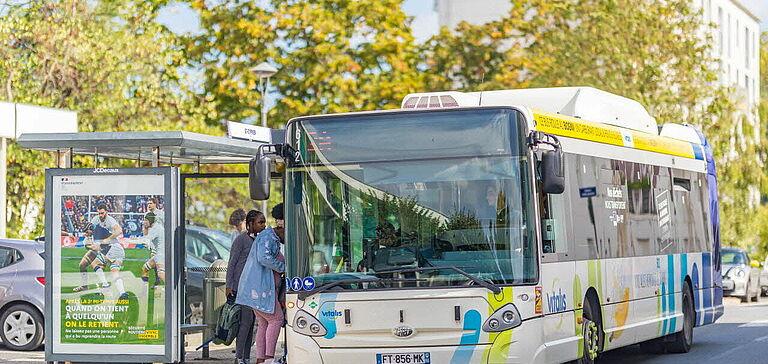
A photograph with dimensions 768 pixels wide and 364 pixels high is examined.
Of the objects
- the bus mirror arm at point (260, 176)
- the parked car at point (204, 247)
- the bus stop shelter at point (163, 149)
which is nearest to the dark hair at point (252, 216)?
the bus stop shelter at point (163, 149)

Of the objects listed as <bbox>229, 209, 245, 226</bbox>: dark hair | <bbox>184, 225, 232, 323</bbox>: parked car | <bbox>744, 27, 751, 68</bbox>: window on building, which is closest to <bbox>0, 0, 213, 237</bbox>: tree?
<bbox>184, 225, 232, 323</bbox>: parked car

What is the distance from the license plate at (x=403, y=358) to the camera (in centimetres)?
1336

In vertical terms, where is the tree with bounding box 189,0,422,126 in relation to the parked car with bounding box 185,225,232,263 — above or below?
above

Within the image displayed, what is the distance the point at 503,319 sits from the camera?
13344mm

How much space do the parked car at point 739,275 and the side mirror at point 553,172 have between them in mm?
24644

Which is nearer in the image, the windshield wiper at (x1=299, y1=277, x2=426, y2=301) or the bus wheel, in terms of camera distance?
the windshield wiper at (x1=299, y1=277, x2=426, y2=301)

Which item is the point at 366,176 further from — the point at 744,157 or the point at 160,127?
the point at 744,157

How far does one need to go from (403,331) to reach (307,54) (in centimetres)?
3139

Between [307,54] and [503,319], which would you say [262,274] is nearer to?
[503,319]

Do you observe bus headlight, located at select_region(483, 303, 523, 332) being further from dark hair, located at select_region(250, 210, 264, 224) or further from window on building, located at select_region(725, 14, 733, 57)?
window on building, located at select_region(725, 14, 733, 57)

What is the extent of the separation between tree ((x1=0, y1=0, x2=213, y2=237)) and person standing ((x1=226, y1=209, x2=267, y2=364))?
16.8 meters

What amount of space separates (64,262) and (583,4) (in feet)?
99.3

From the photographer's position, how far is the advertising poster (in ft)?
50.7

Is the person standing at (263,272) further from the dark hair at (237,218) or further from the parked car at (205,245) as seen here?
the parked car at (205,245)
